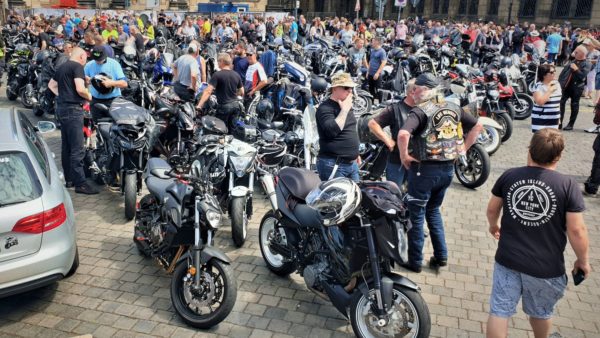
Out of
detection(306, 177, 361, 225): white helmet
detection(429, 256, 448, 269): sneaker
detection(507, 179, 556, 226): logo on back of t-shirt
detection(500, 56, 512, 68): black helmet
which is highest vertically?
detection(500, 56, 512, 68): black helmet

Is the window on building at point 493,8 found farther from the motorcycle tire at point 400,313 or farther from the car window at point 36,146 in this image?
the motorcycle tire at point 400,313

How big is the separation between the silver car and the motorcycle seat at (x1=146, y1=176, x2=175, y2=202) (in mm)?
796

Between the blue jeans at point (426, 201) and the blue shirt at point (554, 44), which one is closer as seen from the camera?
the blue jeans at point (426, 201)

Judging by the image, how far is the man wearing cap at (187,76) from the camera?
31.4ft

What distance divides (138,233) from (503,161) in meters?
6.77

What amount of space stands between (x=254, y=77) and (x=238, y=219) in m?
4.93

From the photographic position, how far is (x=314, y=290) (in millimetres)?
4273

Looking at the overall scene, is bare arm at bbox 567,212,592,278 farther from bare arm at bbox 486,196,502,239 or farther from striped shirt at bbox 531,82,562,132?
striped shirt at bbox 531,82,562,132

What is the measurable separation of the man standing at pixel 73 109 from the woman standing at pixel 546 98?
6597mm

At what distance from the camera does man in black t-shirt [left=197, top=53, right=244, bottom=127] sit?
8.34 m

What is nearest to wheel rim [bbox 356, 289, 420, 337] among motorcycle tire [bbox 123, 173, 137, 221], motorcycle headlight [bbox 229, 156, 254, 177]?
motorcycle headlight [bbox 229, 156, 254, 177]

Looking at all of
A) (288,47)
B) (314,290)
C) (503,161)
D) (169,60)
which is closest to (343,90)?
(314,290)

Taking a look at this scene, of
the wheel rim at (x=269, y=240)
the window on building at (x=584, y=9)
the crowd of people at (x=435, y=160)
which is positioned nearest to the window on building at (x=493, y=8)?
the window on building at (x=584, y=9)

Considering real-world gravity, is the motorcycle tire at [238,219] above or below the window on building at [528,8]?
below
